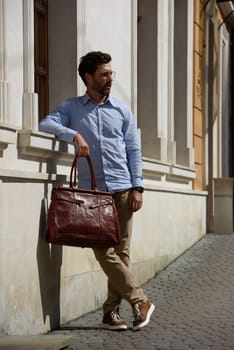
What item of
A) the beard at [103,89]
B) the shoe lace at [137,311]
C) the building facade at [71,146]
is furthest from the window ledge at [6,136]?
the shoe lace at [137,311]

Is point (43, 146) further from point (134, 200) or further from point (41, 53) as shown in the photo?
point (41, 53)

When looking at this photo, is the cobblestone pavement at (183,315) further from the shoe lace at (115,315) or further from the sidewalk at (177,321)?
the shoe lace at (115,315)

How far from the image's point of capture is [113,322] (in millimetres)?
7082

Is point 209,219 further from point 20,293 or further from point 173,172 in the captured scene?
point 20,293

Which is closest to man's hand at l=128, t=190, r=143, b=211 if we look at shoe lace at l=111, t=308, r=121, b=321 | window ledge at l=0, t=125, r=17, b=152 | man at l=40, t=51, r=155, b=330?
man at l=40, t=51, r=155, b=330

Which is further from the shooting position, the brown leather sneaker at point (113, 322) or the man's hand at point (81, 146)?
the brown leather sneaker at point (113, 322)

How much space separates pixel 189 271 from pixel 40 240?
4.17 metres

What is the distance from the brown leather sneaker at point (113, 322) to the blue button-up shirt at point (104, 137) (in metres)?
0.99

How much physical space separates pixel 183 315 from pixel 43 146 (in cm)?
212

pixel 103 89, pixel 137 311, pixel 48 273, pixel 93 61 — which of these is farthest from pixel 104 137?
pixel 137 311

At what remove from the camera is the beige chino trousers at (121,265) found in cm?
684

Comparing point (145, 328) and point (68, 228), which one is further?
point (145, 328)

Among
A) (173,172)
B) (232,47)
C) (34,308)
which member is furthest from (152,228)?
(232,47)

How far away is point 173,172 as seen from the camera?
11562mm
